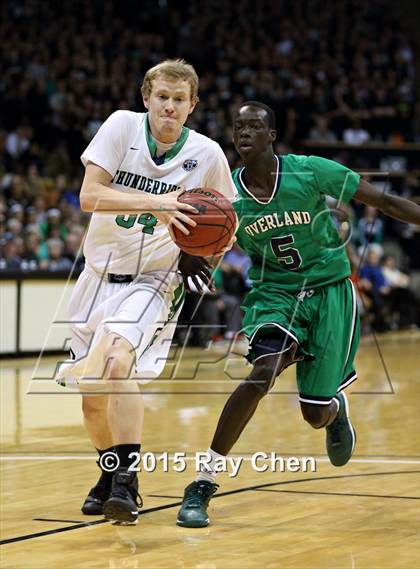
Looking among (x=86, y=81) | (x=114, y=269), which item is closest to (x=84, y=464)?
(x=114, y=269)

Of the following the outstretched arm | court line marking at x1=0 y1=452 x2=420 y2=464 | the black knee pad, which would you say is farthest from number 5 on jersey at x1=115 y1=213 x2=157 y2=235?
court line marking at x1=0 y1=452 x2=420 y2=464

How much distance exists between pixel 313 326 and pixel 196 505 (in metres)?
1.14

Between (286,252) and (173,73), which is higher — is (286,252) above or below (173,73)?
below

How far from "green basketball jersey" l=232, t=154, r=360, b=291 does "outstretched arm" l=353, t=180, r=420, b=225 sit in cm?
16

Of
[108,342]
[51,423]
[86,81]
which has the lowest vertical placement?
[51,423]

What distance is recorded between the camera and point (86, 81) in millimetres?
19125

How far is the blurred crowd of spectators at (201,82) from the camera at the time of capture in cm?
1614

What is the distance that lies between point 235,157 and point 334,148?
97.4 inches

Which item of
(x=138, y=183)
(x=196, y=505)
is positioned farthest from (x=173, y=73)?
(x=196, y=505)

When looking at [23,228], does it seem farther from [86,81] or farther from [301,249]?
[301,249]

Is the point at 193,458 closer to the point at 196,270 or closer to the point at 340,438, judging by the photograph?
the point at 340,438

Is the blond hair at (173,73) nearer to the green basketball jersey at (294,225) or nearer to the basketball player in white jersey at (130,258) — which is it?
the basketball player in white jersey at (130,258)

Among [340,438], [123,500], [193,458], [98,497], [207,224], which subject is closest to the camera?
[123,500]

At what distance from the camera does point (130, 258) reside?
217 inches
